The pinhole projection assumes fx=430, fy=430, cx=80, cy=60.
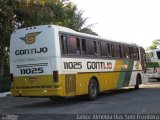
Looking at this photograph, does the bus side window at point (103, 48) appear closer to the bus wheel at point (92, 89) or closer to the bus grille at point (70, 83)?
the bus wheel at point (92, 89)

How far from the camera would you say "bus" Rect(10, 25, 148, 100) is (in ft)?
54.7

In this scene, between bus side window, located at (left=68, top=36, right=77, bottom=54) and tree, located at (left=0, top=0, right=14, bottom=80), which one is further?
tree, located at (left=0, top=0, right=14, bottom=80)

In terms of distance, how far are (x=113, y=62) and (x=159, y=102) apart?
565cm

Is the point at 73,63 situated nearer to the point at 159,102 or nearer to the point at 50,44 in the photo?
the point at 50,44

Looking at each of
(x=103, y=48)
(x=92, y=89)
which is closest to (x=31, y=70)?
(x=92, y=89)

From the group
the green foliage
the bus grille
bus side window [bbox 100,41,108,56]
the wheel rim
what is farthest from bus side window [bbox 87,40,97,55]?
the green foliage

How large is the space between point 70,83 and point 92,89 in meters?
2.23

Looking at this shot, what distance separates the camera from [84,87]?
18.3m

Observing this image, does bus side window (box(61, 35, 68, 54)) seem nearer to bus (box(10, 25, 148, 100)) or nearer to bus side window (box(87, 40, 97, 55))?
bus (box(10, 25, 148, 100))

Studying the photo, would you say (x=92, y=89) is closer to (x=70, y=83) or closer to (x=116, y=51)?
(x=70, y=83)

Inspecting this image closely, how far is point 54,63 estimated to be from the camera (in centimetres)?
1658

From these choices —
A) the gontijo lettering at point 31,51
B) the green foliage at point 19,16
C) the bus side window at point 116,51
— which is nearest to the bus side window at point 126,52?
the bus side window at point 116,51

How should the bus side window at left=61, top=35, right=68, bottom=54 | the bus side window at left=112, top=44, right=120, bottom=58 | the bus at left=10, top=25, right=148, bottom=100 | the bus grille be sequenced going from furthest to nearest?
the bus side window at left=112, top=44, right=120, bottom=58 → the bus side window at left=61, top=35, right=68, bottom=54 → the bus grille → the bus at left=10, top=25, right=148, bottom=100

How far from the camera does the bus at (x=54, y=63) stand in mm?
16688
